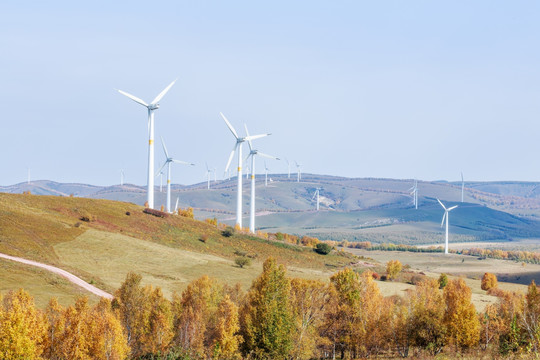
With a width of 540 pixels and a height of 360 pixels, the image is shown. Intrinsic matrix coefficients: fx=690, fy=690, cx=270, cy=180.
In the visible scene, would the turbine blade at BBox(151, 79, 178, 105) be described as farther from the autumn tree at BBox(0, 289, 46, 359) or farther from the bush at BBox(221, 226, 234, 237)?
the autumn tree at BBox(0, 289, 46, 359)

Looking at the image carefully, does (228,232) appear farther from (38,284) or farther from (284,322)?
(284,322)

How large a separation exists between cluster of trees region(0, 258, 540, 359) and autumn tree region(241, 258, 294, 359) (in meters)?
0.10

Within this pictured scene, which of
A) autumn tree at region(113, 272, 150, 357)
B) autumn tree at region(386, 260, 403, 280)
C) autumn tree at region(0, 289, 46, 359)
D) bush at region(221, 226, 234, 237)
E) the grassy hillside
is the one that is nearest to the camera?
autumn tree at region(0, 289, 46, 359)

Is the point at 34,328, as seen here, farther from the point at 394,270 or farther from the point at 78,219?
the point at 394,270

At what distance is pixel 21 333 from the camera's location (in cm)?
5484

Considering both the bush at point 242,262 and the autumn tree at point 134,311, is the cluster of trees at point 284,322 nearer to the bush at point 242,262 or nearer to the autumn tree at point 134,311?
the autumn tree at point 134,311

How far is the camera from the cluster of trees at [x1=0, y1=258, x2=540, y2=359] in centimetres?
6356

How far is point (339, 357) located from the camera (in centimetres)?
7288

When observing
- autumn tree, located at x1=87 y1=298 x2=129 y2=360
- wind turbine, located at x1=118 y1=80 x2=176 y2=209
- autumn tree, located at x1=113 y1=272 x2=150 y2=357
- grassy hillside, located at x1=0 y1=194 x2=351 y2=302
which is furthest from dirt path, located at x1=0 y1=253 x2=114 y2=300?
wind turbine, located at x1=118 y1=80 x2=176 y2=209

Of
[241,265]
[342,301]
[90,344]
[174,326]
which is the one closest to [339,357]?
[342,301]

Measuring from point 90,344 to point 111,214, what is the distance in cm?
9680

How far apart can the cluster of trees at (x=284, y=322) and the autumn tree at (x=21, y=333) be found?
100cm

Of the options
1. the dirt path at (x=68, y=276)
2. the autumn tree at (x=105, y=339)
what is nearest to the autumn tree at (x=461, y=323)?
the autumn tree at (x=105, y=339)

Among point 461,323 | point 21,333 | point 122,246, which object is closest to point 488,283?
point 122,246
